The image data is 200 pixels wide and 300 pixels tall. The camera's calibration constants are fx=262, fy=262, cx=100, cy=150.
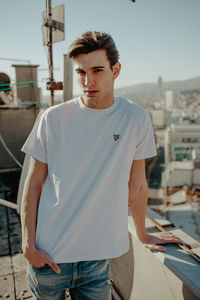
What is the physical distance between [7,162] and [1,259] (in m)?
4.17

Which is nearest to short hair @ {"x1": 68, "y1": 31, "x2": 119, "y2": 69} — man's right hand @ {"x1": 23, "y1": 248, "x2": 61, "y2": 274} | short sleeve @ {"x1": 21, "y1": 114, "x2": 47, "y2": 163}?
short sleeve @ {"x1": 21, "y1": 114, "x2": 47, "y2": 163}

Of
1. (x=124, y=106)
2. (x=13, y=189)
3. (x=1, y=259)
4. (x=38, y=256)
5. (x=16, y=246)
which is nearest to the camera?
(x=38, y=256)

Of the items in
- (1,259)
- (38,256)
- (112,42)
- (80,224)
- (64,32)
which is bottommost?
(1,259)

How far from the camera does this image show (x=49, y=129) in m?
1.39

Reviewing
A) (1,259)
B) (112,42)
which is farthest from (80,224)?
(1,259)

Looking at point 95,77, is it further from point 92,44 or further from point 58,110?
point 58,110

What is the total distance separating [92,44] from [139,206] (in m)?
1.01

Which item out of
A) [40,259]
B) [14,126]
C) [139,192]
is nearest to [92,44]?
[139,192]

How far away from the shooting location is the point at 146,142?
4.99ft

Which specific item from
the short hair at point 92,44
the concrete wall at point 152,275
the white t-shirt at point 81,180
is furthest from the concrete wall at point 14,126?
the short hair at point 92,44

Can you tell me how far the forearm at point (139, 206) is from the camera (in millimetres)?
1674

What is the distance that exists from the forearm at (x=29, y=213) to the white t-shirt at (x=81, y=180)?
1.1 inches

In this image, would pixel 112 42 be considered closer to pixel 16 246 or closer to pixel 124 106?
pixel 124 106

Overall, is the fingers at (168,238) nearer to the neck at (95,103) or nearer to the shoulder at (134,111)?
the shoulder at (134,111)
